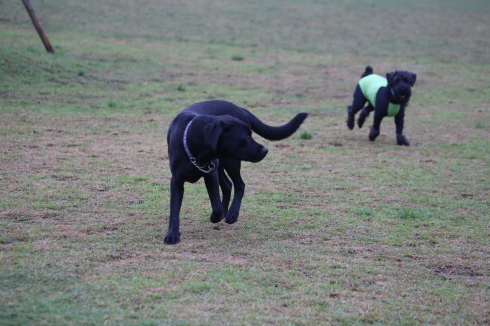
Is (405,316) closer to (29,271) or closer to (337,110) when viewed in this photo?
(29,271)

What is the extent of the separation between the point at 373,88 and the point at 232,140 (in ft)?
17.8

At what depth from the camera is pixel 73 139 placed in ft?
28.6

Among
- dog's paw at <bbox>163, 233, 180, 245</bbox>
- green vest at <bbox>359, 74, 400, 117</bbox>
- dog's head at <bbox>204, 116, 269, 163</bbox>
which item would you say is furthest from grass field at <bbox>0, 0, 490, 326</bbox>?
dog's head at <bbox>204, 116, 269, 163</bbox>

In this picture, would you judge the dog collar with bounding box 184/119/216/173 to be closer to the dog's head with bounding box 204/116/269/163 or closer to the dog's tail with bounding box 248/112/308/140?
the dog's head with bounding box 204/116/269/163

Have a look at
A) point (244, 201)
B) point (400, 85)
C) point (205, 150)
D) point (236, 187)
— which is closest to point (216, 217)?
point (236, 187)

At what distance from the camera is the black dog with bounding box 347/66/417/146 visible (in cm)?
938

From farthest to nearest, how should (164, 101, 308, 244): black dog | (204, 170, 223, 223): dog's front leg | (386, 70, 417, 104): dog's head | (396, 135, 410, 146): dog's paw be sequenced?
1. (396, 135, 410, 146): dog's paw
2. (386, 70, 417, 104): dog's head
3. (204, 170, 223, 223): dog's front leg
4. (164, 101, 308, 244): black dog

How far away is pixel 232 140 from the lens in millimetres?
5117

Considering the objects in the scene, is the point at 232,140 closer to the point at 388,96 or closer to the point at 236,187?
the point at 236,187

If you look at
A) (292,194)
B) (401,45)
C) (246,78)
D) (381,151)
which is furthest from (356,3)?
(292,194)

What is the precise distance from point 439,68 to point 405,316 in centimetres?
1474

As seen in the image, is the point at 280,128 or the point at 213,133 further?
the point at 280,128

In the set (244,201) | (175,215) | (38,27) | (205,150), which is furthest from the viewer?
(38,27)

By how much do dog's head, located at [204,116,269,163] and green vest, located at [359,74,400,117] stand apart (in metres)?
5.05
